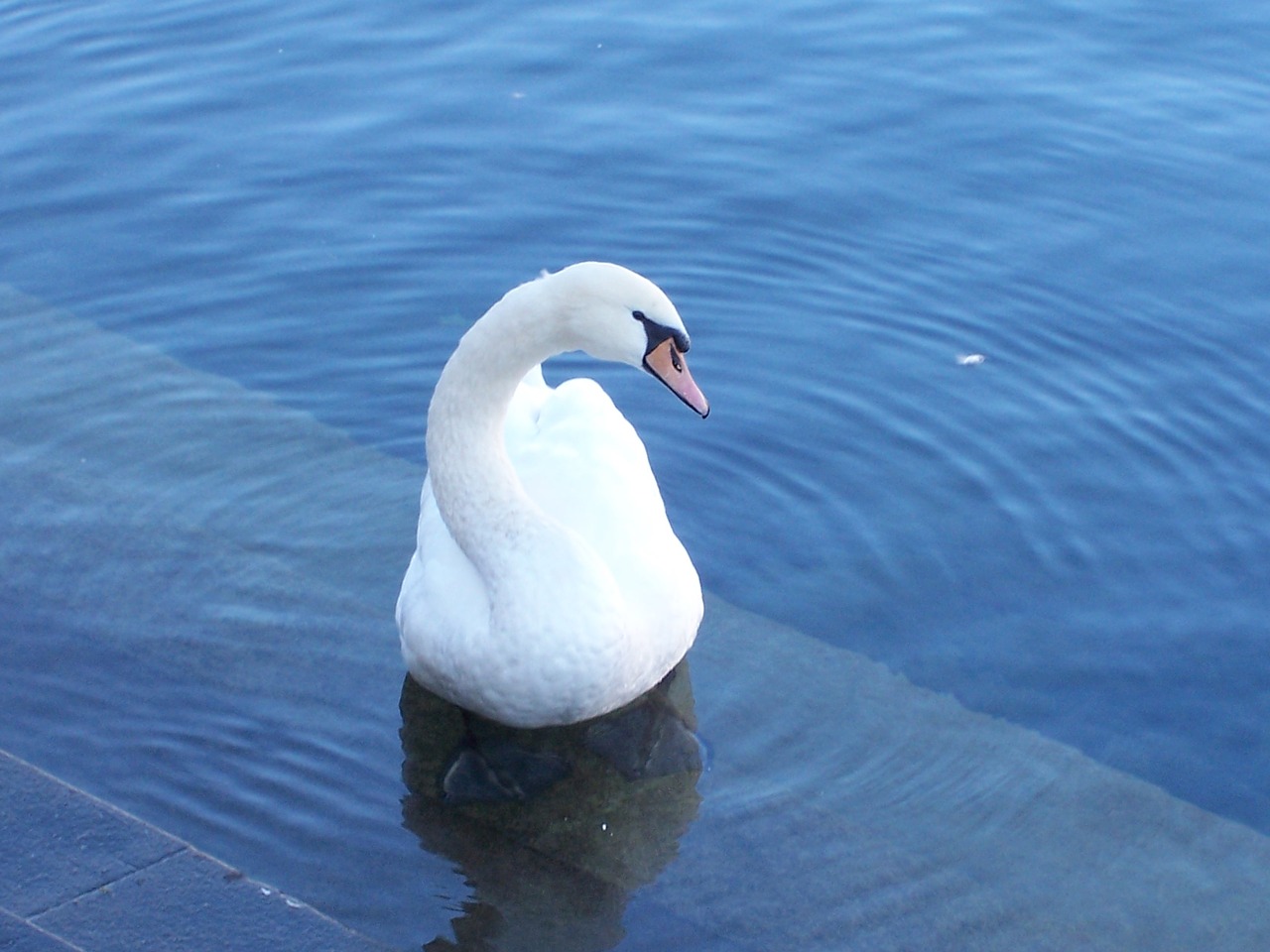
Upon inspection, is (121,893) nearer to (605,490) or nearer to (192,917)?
(192,917)

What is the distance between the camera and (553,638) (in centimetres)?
480

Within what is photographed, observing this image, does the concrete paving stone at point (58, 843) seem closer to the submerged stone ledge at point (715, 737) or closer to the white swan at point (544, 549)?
the submerged stone ledge at point (715, 737)

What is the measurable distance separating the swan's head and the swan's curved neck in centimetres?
9

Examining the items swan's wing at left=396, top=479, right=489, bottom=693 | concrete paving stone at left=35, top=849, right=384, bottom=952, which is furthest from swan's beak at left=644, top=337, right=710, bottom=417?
concrete paving stone at left=35, top=849, right=384, bottom=952

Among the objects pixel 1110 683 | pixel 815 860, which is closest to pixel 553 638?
pixel 815 860

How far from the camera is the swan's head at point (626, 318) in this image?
473 centimetres

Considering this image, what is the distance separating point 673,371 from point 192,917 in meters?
1.92

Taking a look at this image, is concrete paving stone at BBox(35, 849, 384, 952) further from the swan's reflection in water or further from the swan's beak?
the swan's beak

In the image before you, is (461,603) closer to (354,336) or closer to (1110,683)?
(1110,683)

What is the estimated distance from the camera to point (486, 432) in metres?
5.09

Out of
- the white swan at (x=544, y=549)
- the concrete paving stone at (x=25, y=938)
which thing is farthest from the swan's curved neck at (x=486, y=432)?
the concrete paving stone at (x=25, y=938)

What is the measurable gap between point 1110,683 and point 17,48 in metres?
8.40

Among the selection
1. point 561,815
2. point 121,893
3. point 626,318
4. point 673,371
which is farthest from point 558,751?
point 121,893

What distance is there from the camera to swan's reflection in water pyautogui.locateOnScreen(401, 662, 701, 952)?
4.49 meters
